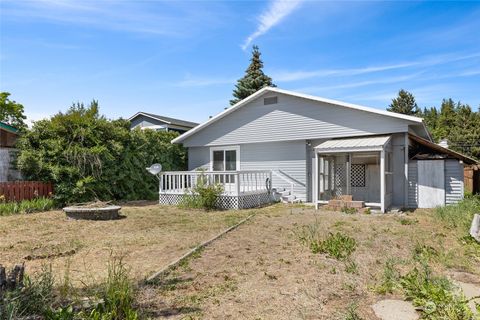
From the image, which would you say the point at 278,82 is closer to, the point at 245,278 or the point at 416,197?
the point at 416,197

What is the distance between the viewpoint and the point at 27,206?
10992mm

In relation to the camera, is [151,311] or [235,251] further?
[235,251]

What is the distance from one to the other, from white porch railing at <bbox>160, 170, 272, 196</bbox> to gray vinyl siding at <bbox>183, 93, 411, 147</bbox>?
2.10 m

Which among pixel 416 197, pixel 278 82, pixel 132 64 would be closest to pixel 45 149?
pixel 132 64

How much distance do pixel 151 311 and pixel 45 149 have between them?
37.1 feet

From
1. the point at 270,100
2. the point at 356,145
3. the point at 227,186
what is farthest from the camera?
the point at 270,100

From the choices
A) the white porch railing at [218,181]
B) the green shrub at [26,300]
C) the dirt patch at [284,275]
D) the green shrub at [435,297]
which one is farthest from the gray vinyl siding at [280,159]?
the green shrub at [26,300]

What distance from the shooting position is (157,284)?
4285 millimetres

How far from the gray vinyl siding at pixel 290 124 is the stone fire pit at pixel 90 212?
7843 mm

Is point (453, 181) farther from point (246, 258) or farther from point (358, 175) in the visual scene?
point (246, 258)

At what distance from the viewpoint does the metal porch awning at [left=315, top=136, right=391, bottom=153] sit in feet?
37.4

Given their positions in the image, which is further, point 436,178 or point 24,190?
point 436,178

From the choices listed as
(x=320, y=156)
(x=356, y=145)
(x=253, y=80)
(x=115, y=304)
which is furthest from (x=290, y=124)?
(x=253, y=80)

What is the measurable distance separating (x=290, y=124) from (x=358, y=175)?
3778 millimetres
